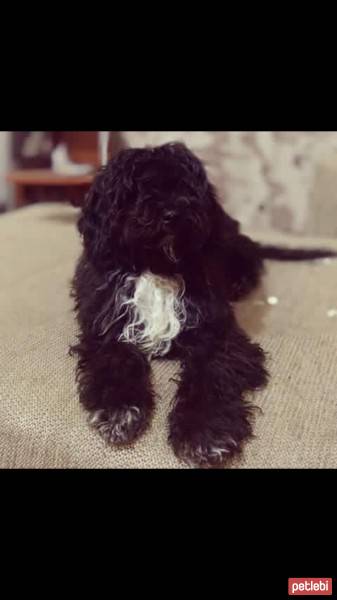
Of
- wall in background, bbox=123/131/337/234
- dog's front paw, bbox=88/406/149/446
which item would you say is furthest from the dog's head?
wall in background, bbox=123/131/337/234

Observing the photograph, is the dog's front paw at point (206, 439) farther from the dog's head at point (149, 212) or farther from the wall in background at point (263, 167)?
the wall in background at point (263, 167)

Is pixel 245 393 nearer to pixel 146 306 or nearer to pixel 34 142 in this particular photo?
pixel 146 306

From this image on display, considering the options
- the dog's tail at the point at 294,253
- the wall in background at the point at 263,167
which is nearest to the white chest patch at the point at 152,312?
the dog's tail at the point at 294,253

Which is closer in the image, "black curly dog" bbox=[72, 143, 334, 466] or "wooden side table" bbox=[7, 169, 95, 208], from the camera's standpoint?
"black curly dog" bbox=[72, 143, 334, 466]

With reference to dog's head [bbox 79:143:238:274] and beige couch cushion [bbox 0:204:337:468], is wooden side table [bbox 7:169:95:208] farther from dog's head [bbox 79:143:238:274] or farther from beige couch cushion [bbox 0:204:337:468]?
dog's head [bbox 79:143:238:274]

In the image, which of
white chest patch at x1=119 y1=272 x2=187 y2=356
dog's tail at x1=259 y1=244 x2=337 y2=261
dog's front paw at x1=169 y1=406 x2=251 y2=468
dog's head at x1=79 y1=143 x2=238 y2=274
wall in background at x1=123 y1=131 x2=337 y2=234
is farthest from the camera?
wall in background at x1=123 y1=131 x2=337 y2=234
